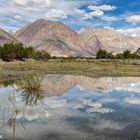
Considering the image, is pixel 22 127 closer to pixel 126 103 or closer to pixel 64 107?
pixel 64 107

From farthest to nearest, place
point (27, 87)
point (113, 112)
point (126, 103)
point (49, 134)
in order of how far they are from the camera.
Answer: point (27, 87), point (126, 103), point (113, 112), point (49, 134)

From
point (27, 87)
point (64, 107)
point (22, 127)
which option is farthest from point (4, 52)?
point (22, 127)

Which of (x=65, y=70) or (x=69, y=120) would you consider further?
(x=65, y=70)

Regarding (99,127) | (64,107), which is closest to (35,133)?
(99,127)

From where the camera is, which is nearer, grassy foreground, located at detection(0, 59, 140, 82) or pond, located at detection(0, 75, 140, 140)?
pond, located at detection(0, 75, 140, 140)

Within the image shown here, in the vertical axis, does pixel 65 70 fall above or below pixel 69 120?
above

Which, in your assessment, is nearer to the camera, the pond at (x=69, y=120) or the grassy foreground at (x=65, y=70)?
the pond at (x=69, y=120)

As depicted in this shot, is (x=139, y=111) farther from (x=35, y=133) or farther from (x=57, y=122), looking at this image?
(x=35, y=133)

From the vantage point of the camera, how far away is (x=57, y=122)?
74.5 feet

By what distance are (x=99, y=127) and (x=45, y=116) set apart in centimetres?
493

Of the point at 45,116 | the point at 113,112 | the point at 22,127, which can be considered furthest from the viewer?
the point at 113,112

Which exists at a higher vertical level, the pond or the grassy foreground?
the grassy foreground

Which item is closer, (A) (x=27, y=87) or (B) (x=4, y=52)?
(A) (x=27, y=87)

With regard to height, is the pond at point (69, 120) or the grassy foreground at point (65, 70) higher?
the grassy foreground at point (65, 70)
